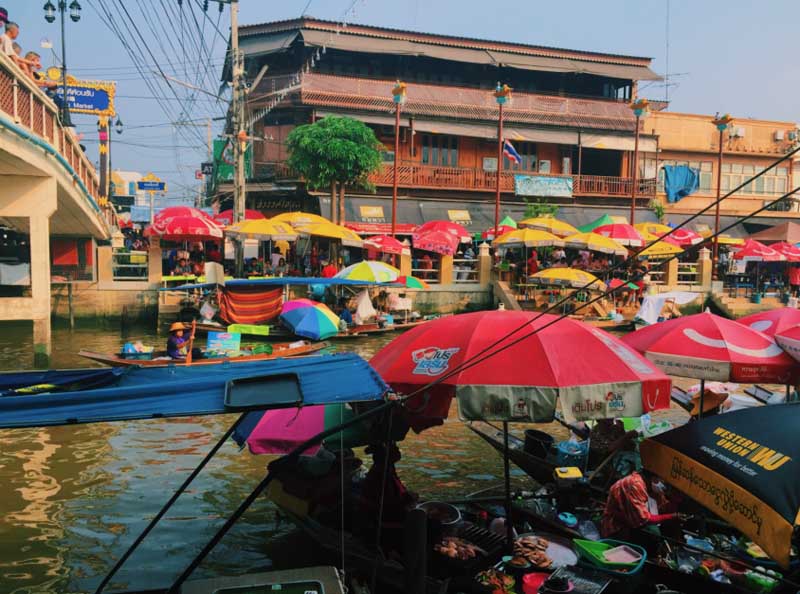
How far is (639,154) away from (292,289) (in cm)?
2369

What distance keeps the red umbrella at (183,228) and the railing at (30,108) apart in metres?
3.91

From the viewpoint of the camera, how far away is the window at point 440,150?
34.4 m

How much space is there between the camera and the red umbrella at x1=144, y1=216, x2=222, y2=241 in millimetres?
21656

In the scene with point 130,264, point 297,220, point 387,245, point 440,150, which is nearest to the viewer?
point 297,220

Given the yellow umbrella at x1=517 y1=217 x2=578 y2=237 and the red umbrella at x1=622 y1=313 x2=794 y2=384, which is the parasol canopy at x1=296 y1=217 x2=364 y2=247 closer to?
the yellow umbrella at x1=517 y1=217 x2=578 y2=237

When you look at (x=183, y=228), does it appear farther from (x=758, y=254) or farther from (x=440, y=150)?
(x=758, y=254)

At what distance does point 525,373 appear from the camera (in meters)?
5.51

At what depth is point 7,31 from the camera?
50.4ft

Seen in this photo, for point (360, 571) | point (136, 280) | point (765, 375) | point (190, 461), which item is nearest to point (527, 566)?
point (360, 571)

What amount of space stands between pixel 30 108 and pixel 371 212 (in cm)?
1914

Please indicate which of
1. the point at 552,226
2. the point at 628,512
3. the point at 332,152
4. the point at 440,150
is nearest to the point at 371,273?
the point at 332,152

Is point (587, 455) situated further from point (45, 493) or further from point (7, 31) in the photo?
point (7, 31)

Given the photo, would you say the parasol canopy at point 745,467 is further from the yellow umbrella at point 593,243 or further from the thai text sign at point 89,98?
the thai text sign at point 89,98

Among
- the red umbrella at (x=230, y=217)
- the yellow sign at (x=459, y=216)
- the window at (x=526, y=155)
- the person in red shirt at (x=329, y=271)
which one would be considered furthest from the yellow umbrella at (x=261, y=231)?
the window at (x=526, y=155)
